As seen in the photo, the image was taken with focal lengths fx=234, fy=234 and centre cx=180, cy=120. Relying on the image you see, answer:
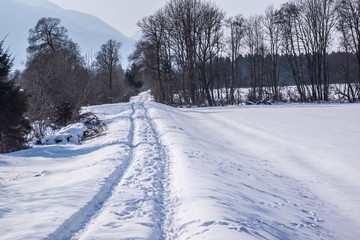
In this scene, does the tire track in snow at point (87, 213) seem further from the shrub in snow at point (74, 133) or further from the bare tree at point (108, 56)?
the bare tree at point (108, 56)

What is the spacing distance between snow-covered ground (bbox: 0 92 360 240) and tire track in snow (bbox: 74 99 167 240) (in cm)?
2

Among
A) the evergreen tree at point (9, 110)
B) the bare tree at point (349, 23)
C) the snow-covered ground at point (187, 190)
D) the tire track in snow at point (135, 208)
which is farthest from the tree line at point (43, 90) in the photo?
the bare tree at point (349, 23)

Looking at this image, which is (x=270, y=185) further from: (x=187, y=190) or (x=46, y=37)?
(x=46, y=37)

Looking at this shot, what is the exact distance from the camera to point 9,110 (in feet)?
29.5

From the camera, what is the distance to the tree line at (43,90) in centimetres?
933

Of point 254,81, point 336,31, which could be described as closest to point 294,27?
point 336,31

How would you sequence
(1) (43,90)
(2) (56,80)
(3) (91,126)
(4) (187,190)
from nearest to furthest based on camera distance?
1. (4) (187,190)
2. (3) (91,126)
3. (1) (43,90)
4. (2) (56,80)

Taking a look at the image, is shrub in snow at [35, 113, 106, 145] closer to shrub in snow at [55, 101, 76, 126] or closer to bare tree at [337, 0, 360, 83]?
shrub in snow at [55, 101, 76, 126]

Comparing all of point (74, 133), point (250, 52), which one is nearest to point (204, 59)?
point (250, 52)

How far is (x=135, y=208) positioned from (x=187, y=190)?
1.03 meters

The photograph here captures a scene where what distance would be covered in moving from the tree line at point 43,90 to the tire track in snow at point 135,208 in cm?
632

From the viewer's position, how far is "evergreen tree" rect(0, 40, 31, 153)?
8.91 metres

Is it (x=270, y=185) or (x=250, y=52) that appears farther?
(x=250, y=52)

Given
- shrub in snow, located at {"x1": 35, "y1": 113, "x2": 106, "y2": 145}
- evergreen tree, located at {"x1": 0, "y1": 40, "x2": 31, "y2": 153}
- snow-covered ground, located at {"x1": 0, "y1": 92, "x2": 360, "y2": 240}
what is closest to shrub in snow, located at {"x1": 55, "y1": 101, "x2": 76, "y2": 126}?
shrub in snow, located at {"x1": 35, "y1": 113, "x2": 106, "y2": 145}
